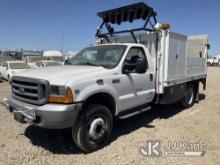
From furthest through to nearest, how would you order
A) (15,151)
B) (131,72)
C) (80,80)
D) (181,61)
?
(181,61)
(131,72)
(15,151)
(80,80)

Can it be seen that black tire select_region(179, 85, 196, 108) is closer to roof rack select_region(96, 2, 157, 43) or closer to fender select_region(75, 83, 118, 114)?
roof rack select_region(96, 2, 157, 43)

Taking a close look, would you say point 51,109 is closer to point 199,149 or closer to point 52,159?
point 52,159

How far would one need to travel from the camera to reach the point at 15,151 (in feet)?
14.4

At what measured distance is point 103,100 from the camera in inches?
187

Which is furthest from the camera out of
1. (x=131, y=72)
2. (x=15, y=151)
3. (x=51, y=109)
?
(x=131, y=72)

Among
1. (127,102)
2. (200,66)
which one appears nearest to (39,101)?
(127,102)

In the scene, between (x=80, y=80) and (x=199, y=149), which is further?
(x=199, y=149)

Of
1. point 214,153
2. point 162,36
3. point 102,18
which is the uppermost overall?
point 102,18

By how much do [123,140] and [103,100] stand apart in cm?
103

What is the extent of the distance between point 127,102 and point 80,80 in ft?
4.97

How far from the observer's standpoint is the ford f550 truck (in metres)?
3.94

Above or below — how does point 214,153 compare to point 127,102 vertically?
below

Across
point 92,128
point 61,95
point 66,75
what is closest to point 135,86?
point 92,128

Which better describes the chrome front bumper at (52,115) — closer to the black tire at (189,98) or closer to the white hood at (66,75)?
the white hood at (66,75)
